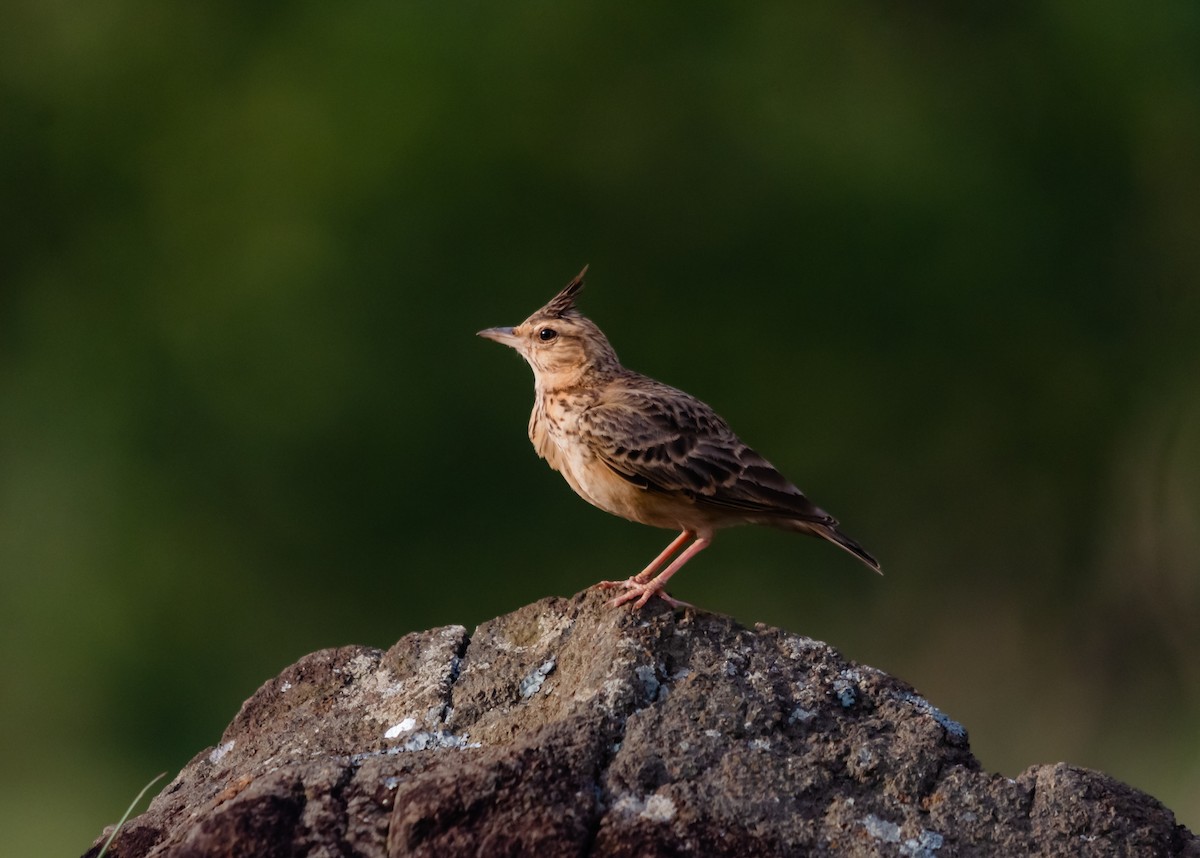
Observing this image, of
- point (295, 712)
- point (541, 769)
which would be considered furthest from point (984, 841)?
point (295, 712)

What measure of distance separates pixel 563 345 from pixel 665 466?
1027 mm

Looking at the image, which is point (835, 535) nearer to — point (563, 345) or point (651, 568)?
point (651, 568)

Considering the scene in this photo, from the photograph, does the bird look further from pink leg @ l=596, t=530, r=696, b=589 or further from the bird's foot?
the bird's foot

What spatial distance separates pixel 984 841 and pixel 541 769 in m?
1.22

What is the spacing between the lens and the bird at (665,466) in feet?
19.5

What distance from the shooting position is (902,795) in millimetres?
4309

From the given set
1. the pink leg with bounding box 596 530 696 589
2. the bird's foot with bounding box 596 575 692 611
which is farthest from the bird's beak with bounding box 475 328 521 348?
the bird's foot with bounding box 596 575 692 611

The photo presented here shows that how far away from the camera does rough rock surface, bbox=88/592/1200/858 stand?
3955 millimetres

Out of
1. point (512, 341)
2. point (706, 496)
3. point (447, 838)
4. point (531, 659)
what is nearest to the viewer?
point (447, 838)

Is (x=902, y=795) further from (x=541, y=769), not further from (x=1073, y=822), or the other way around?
(x=541, y=769)

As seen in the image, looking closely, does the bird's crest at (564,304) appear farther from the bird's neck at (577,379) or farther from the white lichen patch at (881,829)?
the white lichen patch at (881,829)

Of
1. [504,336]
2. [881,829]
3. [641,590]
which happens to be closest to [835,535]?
[641,590]

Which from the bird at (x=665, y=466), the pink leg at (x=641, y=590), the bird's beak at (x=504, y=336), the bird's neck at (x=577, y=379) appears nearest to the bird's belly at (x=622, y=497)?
the bird at (x=665, y=466)

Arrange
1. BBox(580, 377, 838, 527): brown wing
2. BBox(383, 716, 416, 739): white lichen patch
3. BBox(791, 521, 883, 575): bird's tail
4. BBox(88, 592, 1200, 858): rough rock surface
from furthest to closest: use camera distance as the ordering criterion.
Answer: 1. BBox(791, 521, 883, 575): bird's tail
2. BBox(580, 377, 838, 527): brown wing
3. BBox(383, 716, 416, 739): white lichen patch
4. BBox(88, 592, 1200, 858): rough rock surface
